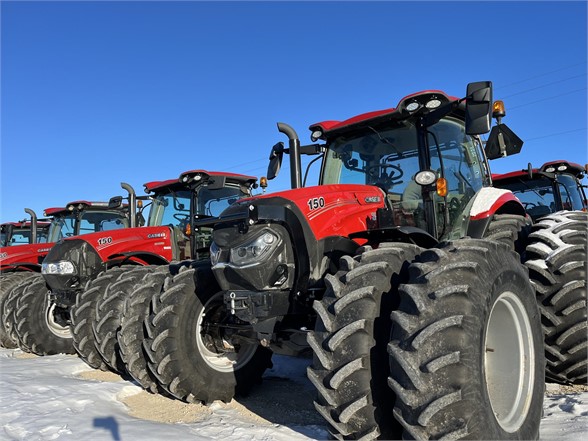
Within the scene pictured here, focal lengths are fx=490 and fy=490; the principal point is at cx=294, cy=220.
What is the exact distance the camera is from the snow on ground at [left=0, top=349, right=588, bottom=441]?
10.9 ft

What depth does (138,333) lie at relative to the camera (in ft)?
15.6

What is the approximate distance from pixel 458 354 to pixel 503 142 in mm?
2211

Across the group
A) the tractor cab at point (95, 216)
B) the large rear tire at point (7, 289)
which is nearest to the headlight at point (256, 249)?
the large rear tire at point (7, 289)

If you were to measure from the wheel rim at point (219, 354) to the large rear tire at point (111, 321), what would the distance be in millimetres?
1526

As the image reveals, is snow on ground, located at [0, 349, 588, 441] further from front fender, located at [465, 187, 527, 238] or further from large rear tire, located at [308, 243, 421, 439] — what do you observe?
front fender, located at [465, 187, 527, 238]

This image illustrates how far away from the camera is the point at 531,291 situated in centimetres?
327

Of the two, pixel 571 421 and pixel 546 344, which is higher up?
pixel 546 344

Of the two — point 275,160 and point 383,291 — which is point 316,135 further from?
point 383,291

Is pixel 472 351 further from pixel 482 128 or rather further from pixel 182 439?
pixel 182 439

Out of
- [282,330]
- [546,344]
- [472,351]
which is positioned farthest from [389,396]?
[546,344]

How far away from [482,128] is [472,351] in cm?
165

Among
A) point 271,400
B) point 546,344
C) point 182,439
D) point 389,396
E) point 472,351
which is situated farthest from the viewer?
point 271,400

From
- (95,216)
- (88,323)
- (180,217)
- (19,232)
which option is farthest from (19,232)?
(88,323)

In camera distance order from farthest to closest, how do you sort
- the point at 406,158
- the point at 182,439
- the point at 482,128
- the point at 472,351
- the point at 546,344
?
the point at 406,158 < the point at 546,344 < the point at 482,128 < the point at 182,439 < the point at 472,351
